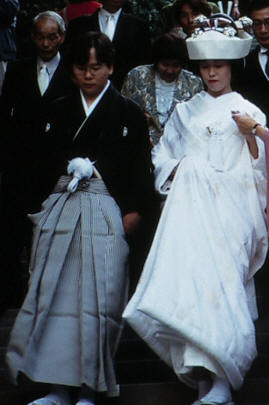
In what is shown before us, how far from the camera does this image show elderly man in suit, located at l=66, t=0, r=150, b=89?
9.20 m

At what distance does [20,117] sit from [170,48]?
1.13 m

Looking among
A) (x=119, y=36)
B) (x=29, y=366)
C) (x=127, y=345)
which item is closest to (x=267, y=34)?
(x=119, y=36)

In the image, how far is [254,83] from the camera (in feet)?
26.8

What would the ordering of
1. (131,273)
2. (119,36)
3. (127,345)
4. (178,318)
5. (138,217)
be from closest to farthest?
(178,318) → (138,217) → (127,345) → (131,273) → (119,36)

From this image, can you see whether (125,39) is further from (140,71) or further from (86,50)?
(86,50)

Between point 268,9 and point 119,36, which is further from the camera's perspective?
point 119,36

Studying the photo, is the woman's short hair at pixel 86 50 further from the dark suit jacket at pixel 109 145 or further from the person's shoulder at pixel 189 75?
the person's shoulder at pixel 189 75

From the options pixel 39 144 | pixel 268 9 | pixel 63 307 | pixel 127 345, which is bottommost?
pixel 127 345

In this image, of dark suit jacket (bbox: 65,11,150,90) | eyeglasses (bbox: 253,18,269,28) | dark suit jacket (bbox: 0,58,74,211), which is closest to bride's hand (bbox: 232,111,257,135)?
eyeglasses (bbox: 253,18,269,28)

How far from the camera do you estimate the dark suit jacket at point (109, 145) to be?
281 inches

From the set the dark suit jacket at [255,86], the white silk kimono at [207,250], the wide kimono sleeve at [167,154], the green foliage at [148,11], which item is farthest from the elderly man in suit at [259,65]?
the green foliage at [148,11]

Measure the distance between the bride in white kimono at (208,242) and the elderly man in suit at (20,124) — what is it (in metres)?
1.31

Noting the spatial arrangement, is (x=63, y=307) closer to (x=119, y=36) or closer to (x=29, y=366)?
(x=29, y=366)

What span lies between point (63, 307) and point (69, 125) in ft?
3.61
